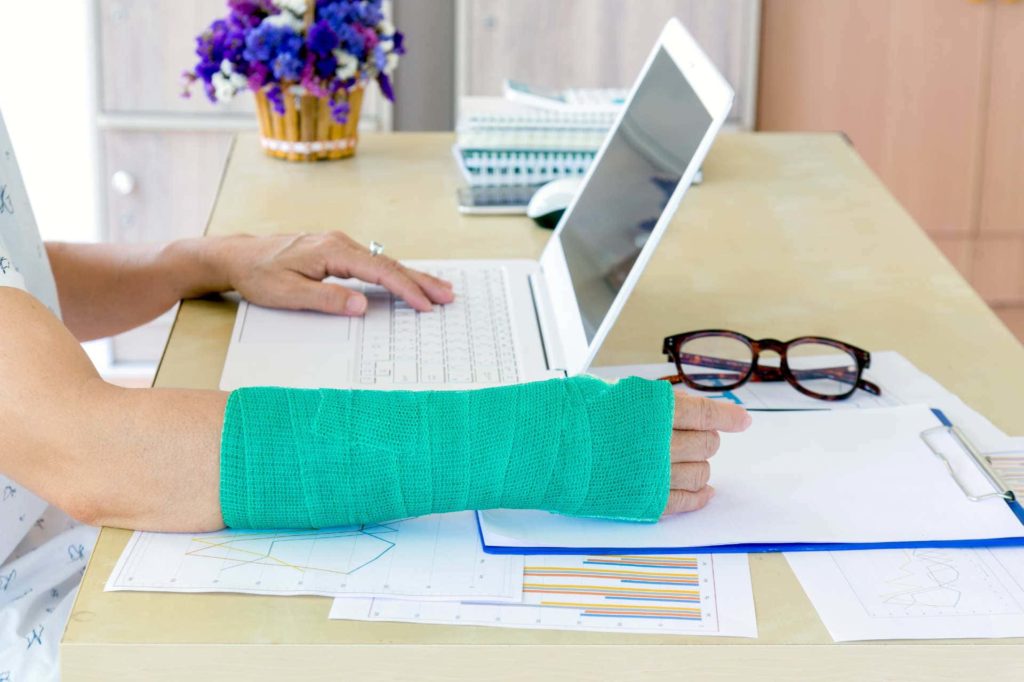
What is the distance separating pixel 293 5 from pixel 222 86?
147mm

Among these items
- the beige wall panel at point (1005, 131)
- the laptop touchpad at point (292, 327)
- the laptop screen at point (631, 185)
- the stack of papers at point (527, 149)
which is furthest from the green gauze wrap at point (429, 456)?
the beige wall panel at point (1005, 131)

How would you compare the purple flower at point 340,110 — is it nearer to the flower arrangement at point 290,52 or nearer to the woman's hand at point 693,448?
the flower arrangement at point 290,52

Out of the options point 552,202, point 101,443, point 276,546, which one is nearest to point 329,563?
point 276,546

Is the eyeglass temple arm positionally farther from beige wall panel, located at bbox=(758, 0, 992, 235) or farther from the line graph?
beige wall panel, located at bbox=(758, 0, 992, 235)

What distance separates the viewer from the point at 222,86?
1.75 metres

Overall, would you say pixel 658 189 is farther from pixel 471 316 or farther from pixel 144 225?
pixel 144 225

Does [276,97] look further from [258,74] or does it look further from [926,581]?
[926,581]

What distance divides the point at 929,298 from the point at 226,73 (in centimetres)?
98

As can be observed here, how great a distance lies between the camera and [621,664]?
2.35ft

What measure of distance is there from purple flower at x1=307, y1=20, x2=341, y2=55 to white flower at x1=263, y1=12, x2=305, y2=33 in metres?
0.03

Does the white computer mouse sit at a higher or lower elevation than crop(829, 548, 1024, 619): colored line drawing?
higher

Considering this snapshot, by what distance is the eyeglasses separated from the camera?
1.09 meters

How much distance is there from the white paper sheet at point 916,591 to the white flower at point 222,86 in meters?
1.18

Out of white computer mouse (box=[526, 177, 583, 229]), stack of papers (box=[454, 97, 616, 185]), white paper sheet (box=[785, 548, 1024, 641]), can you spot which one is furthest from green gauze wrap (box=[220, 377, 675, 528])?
stack of papers (box=[454, 97, 616, 185])
